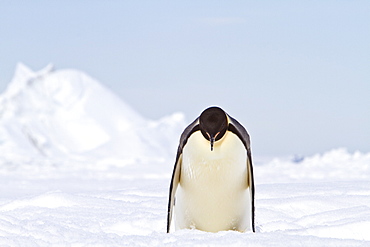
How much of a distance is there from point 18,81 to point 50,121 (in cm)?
Answer: 700

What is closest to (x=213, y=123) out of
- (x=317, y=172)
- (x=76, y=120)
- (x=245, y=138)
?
(x=245, y=138)

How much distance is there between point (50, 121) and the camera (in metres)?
31.4

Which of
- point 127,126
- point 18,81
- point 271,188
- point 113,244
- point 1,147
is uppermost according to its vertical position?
point 18,81

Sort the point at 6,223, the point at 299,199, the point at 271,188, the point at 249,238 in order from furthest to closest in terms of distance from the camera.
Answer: the point at 271,188
the point at 299,199
the point at 6,223
the point at 249,238

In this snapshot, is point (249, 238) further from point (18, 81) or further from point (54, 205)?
point (18, 81)

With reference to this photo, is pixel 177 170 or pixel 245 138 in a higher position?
pixel 245 138

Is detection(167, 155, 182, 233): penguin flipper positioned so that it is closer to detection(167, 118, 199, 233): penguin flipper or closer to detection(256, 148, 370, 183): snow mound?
detection(167, 118, 199, 233): penguin flipper

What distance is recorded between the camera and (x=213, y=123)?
8.71 feet

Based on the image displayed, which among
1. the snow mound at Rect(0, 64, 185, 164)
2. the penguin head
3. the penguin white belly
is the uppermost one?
the snow mound at Rect(0, 64, 185, 164)

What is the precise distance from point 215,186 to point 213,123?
391 mm

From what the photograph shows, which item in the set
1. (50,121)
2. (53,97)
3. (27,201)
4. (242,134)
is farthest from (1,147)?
(242,134)

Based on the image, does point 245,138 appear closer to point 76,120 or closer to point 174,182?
point 174,182

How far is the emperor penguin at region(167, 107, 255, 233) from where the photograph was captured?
2814mm

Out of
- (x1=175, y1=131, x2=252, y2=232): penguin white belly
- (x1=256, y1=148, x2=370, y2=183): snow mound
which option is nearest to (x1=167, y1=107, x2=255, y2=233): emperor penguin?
(x1=175, y1=131, x2=252, y2=232): penguin white belly
